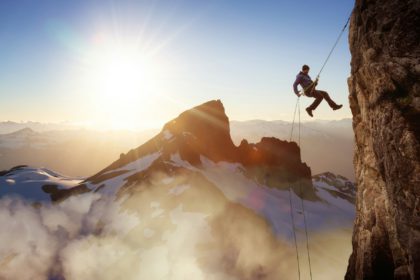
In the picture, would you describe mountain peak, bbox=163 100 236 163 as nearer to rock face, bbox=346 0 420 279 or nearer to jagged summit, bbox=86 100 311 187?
jagged summit, bbox=86 100 311 187

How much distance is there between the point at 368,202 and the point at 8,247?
326 ft

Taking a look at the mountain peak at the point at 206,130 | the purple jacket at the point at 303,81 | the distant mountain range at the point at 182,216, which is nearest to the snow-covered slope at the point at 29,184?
the distant mountain range at the point at 182,216

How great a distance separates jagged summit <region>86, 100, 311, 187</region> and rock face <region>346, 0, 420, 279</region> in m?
103

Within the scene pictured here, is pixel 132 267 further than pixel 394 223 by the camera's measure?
Yes

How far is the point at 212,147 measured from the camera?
12781 centimetres

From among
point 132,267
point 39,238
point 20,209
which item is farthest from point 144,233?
point 20,209

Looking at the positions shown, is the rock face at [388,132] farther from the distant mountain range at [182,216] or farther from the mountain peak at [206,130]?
the mountain peak at [206,130]

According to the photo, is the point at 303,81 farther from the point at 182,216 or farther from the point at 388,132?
the point at 182,216

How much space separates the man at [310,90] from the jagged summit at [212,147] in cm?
9739

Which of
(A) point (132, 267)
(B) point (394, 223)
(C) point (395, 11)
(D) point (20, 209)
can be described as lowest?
(A) point (132, 267)

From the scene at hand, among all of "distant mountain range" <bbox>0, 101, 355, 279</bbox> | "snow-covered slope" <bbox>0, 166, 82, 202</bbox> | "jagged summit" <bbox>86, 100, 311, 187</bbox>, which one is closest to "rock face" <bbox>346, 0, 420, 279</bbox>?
"distant mountain range" <bbox>0, 101, 355, 279</bbox>

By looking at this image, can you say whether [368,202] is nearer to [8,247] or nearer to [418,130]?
[418,130]

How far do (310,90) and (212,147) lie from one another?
108750 mm

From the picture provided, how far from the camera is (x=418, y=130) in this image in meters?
9.43
